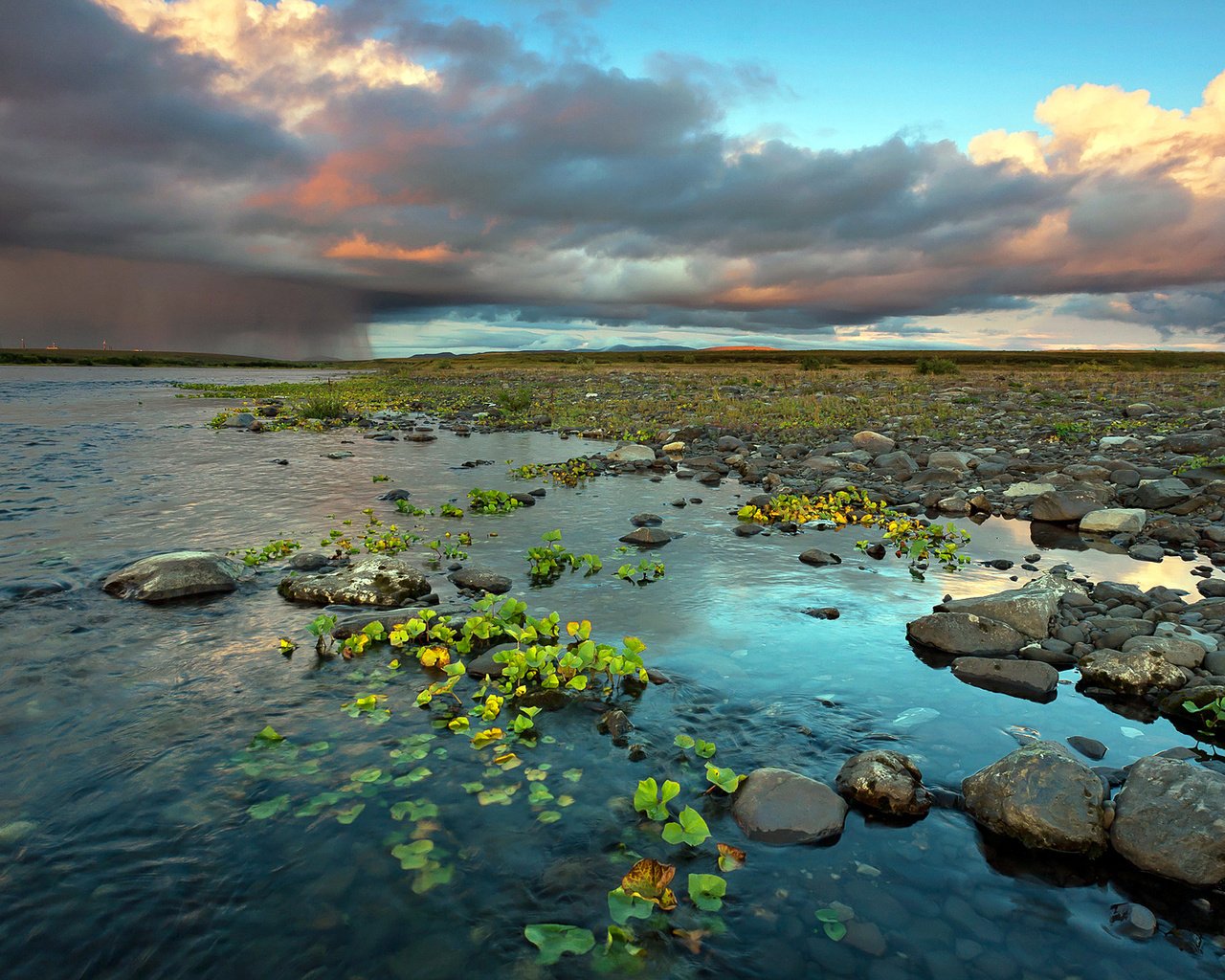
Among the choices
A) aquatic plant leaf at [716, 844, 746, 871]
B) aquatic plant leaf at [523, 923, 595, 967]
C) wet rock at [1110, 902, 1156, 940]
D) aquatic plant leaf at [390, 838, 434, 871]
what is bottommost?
wet rock at [1110, 902, 1156, 940]

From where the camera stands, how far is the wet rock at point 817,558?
1043cm

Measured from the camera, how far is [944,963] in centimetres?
360

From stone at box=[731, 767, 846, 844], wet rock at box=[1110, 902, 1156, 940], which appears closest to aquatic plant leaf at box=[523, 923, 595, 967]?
stone at box=[731, 767, 846, 844]

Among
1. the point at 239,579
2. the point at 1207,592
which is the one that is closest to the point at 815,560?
the point at 1207,592

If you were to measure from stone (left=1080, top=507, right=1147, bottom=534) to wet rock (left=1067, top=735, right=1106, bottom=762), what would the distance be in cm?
814

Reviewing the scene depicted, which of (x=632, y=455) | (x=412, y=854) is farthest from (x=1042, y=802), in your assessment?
(x=632, y=455)

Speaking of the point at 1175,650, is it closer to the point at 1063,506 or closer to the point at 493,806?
the point at 493,806

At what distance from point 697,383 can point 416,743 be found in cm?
4076

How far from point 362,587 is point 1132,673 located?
8471 mm

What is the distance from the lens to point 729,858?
4.29 m

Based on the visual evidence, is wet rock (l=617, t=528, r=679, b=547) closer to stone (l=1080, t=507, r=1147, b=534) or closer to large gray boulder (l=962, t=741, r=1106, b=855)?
large gray boulder (l=962, t=741, r=1106, b=855)

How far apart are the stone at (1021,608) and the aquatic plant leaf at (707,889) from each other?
198 inches

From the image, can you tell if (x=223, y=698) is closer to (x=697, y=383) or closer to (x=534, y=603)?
(x=534, y=603)

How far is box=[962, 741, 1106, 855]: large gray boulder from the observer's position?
14.5ft
